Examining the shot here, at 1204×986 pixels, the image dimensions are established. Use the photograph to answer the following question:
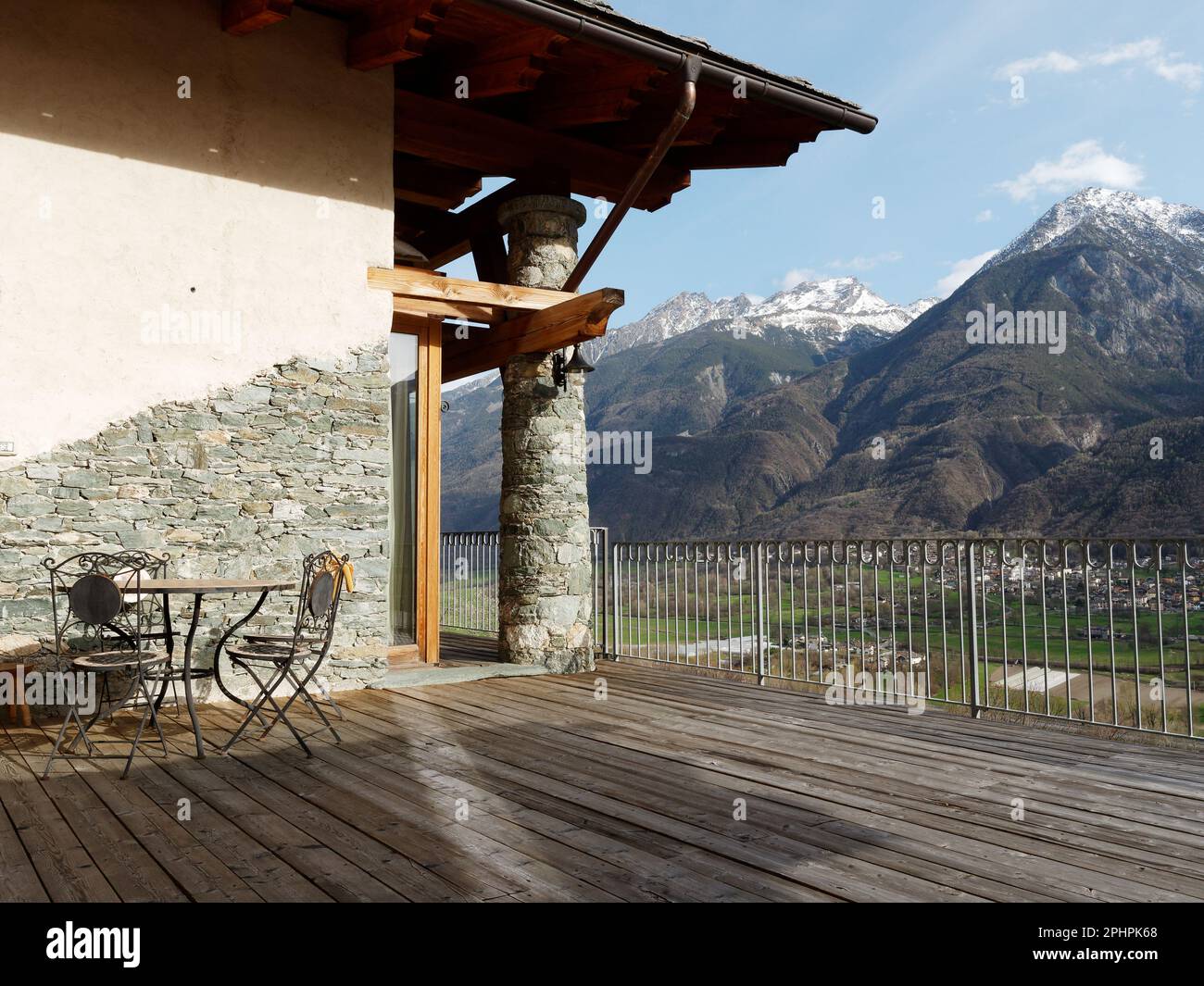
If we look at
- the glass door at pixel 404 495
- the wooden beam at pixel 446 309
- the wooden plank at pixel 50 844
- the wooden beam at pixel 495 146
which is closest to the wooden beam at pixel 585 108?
the wooden beam at pixel 495 146

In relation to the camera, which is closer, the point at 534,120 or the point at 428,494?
the point at 428,494

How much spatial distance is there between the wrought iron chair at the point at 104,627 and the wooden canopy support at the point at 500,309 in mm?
2527

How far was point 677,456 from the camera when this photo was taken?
Answer: 217 feet

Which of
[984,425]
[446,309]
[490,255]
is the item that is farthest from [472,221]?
[984,425]

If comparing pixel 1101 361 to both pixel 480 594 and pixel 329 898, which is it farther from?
pixel 329 898

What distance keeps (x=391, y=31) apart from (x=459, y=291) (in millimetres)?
1747

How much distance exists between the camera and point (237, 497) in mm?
5941

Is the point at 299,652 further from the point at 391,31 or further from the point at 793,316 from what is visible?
the point at 793,316

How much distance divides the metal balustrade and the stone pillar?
0.75 metres

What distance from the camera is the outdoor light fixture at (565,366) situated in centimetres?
709

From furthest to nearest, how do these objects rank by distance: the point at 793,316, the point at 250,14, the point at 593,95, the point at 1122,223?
1. the point at 793,316
2. the point at 1122,223
3. the point at 593,95
4. the point at 250,14

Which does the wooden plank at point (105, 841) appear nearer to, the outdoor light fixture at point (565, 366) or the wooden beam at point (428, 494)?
the wooden beam at point (428, 494)

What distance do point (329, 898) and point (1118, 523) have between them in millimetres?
43875
